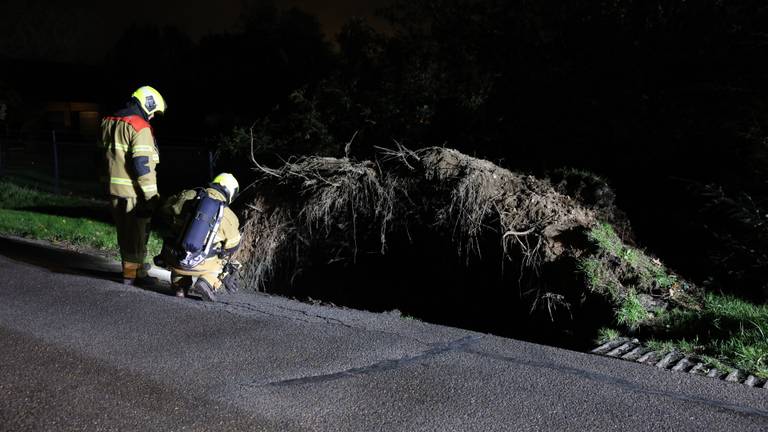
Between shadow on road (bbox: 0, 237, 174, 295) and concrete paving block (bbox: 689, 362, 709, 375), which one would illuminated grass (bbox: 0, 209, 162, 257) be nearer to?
shadow on road (bbox: 0, 237, 174, 295)

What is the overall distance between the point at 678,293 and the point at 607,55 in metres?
4.97

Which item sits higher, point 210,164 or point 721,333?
point 210,164

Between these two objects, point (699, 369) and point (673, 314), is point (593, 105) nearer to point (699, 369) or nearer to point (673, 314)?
point (673, 314)

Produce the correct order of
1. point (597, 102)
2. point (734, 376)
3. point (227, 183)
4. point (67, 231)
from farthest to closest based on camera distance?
1. point (67, 231)
2. point (597, 102)
3. point (227, 183)
4. point (734, 376)

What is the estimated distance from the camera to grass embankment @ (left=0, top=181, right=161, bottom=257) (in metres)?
9.81

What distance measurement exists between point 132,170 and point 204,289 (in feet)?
5.07

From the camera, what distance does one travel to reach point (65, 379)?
14.5 ft

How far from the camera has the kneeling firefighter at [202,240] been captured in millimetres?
6449

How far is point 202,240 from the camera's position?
6.41 m

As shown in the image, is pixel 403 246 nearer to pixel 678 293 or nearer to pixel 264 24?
pixel 678 293

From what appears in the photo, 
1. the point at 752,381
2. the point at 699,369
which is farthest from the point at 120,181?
the point at 752,381

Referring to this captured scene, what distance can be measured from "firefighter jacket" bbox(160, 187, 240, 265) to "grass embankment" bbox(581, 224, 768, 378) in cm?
338

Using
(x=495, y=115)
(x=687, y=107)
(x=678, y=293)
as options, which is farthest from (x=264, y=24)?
(x=678, y=293)

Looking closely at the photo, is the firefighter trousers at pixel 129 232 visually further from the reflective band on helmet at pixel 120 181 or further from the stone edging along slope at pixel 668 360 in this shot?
the stone edging along slope at pixel 668 360
